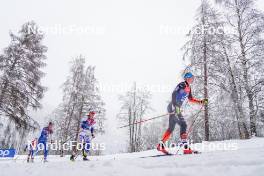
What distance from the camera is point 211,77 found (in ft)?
57.0


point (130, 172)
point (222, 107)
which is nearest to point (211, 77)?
point (222, 107)

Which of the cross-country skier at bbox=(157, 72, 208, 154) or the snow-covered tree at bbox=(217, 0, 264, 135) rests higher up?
the snow-covered tree at bbox=(217, 0, 264, 135)

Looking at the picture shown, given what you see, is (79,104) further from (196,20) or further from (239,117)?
(239,117)

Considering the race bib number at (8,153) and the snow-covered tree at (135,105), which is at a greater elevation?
the snow-covered tree at (135,105)

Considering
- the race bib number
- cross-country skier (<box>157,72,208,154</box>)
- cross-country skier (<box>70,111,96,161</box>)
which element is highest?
cross-country skier (<box>157,72,208,154</box>)

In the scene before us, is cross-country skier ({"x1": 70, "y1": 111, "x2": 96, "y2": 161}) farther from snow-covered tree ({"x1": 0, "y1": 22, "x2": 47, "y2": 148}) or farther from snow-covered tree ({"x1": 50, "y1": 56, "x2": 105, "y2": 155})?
snow-covered tree ({"x1": 50, "y1": 56, "x2": 105, "y2": 155})

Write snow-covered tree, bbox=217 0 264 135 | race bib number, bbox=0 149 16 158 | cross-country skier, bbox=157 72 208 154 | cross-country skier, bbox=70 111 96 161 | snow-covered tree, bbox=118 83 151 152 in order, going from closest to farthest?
cross-country skier, bbox=157 72 208 154, cross-country skier, bbox=70 111 96 161, snow-covered tree, bbox=217 0 264 135, race bib number, bbox=0 149 16 158, snow-covered tree, bbox=118 83 151 152

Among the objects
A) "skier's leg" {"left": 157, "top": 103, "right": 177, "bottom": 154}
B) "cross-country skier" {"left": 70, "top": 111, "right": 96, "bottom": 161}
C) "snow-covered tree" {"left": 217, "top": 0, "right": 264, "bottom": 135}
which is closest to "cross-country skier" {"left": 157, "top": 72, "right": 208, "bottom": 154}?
"skier's leg" {"left": 157, "top": 103, "right": 177, "bottom": 154}

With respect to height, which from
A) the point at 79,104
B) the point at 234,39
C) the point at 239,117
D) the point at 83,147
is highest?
the point at 234,39

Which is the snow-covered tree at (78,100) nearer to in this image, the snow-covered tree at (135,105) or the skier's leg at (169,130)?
the snow-covered tree at (135,105)

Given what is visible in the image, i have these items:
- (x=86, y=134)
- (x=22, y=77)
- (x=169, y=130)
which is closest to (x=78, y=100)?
(x=22, y=77)

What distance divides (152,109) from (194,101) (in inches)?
921

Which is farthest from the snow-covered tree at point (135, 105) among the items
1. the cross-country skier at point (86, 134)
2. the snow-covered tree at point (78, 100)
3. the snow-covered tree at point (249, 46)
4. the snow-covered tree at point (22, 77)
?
the cross-country skier at point (86, 134)

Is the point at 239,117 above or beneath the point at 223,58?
beneath
